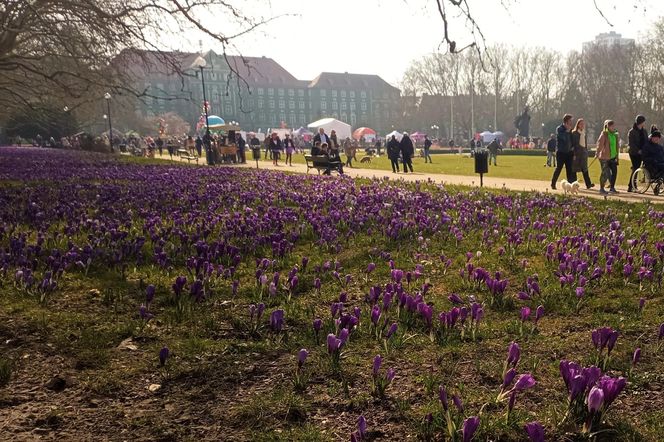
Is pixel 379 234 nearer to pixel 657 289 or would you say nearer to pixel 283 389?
pixel 657 289

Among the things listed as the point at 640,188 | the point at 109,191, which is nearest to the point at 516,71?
the point at 640,188

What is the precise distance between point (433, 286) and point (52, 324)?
3145 millimetres

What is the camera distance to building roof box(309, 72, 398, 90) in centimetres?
14650

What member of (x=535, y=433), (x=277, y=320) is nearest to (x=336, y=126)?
(x=277, y=320)

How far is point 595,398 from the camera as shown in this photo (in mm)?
2082

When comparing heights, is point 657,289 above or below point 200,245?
below

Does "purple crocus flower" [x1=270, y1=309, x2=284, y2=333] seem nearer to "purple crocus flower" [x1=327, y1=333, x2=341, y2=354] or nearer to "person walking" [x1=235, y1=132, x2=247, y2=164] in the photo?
"purple crocus flower" [x1=327, y1=333, x2=341, y2=354]

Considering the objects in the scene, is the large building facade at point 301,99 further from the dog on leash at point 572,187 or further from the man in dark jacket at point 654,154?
the dog on leash at point 572,187

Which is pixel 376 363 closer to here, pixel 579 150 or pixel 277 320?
pixel 277 320

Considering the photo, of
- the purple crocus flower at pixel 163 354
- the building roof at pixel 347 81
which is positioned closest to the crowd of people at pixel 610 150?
the purple crocus flower at pixel 163 354

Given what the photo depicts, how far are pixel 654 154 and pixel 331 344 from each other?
11.8m

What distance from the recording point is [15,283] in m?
4.50

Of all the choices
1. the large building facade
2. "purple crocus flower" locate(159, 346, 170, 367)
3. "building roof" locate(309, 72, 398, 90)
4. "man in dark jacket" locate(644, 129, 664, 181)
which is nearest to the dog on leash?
"man in dark jacket" locate(644, 129, 664, 181)

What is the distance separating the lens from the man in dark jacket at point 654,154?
38.8ft
